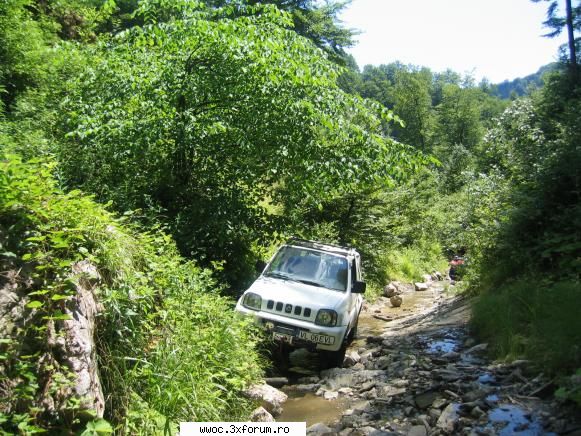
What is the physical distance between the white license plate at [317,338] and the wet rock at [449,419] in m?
1.98

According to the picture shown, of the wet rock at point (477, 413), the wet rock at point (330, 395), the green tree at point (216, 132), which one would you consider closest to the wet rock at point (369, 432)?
the wet rock at point (477, 413)

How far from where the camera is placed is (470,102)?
56.9 meters

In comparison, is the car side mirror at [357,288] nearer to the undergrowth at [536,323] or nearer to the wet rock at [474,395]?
the undergrowth at [536,323]

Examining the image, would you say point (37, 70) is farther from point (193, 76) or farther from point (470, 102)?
point (470, 102)

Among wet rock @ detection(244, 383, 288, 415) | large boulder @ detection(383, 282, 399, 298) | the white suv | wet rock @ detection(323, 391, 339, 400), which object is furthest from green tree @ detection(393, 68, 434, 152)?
wet rock @ detection(244, 383, 288, 415)

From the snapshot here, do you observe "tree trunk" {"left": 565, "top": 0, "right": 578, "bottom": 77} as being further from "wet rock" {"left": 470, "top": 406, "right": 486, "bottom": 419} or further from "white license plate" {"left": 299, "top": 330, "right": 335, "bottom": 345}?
"wet rock" {"left": 470, "top": 406, "right": 486, "bottom": 419}

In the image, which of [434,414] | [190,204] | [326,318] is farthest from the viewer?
[190,204]

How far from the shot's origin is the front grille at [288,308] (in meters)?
6.48

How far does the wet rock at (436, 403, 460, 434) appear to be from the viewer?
14.3 ft

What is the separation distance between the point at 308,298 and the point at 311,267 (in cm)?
108

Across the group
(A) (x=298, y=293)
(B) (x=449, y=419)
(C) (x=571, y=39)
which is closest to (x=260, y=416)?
(B) (x=449, y=419)

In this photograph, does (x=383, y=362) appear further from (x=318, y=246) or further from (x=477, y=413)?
(x=477, y=413)

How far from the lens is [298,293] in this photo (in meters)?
6.86

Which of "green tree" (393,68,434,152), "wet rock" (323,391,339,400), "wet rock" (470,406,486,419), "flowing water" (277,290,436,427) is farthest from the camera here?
"green tree" (393,68,434,152)
